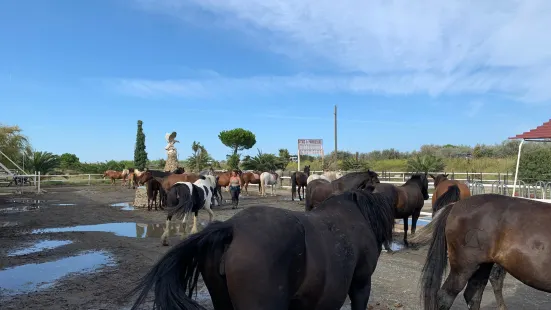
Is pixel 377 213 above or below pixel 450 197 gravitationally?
above

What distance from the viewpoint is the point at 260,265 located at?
2328 millimetres

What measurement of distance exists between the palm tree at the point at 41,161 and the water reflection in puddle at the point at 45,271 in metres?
32.0

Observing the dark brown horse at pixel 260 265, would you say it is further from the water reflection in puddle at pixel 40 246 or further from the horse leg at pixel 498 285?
the water reflection in puddle at pixel 40 246

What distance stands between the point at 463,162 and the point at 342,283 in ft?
98.3

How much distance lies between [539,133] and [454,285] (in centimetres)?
736


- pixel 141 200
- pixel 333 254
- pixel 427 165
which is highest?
pixel 427 165

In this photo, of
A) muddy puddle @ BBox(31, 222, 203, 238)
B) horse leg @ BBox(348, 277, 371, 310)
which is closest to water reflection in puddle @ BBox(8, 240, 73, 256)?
muddy puddle @ BBox(31, 222, 203, 238)

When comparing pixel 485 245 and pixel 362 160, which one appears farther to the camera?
pixel 362 160

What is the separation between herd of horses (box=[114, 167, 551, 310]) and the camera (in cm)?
234

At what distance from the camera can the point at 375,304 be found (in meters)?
5.02

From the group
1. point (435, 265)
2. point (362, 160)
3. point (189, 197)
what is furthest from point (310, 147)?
point (435, 265)

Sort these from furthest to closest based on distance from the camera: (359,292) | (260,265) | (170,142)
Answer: (170,142)
(359,292)
(260,265)

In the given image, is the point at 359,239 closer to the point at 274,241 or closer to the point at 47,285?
the point at 274,241

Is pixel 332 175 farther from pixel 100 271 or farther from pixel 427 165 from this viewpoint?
pixel 100 271
